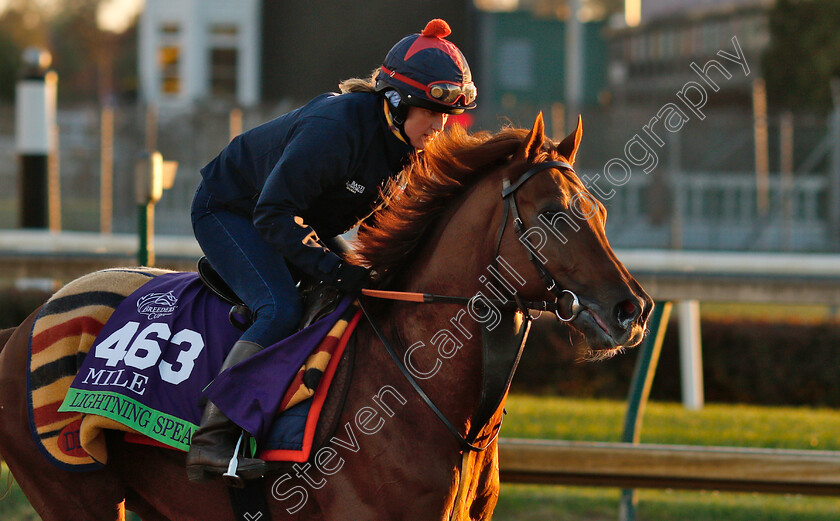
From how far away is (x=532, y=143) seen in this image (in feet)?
9.69

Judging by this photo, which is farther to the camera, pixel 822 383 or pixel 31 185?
pixel 31 185

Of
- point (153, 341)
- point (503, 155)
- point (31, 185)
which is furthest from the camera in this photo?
point (31, 185)

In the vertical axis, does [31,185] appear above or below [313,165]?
below

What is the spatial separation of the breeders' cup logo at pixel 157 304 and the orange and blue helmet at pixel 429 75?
1.03m

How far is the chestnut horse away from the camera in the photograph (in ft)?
9.21

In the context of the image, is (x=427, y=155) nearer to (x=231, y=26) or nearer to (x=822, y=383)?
(x=822, y=383)

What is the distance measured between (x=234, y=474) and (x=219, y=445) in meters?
0.12

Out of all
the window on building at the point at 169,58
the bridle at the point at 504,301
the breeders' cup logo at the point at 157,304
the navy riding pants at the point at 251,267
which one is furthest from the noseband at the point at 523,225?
the window on building at the point at 169,58

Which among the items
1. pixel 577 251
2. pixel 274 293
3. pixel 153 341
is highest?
pixel 577 251

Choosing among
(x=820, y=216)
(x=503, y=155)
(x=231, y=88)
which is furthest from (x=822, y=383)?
(x=231, y=88)

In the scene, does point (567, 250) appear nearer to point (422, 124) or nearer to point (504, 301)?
point (504, 301)

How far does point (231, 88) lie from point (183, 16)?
1872 millimetres

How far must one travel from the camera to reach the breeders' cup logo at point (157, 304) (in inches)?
130

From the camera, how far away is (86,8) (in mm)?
52219
